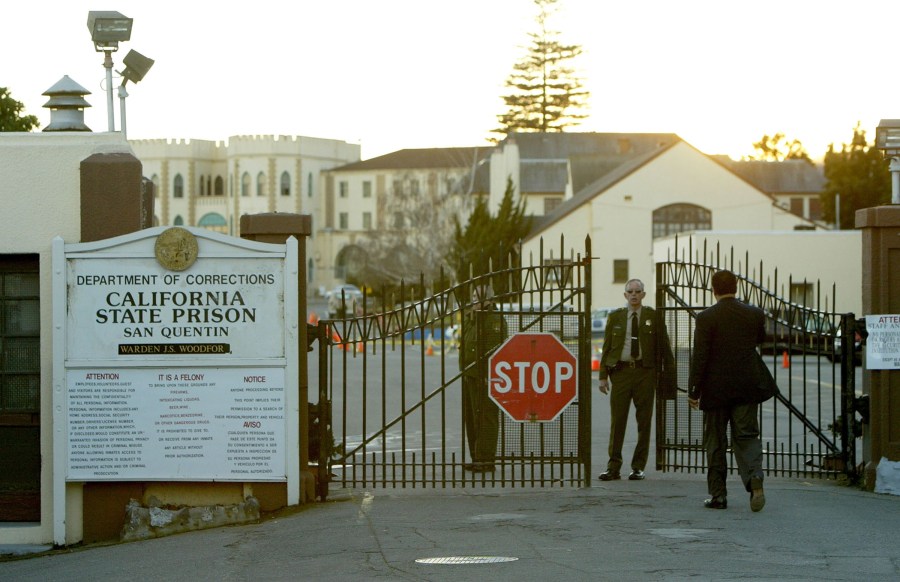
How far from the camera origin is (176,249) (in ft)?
33.2

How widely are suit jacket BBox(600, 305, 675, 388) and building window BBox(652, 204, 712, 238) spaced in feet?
161

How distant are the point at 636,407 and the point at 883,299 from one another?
2.33 meters

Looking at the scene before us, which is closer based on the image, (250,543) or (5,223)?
(250,543)

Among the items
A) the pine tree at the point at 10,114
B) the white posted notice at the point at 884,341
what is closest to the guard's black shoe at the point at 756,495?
the white posted notice at the point at 884,341

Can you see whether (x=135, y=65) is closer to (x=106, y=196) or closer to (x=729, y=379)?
(x=106, y=196)

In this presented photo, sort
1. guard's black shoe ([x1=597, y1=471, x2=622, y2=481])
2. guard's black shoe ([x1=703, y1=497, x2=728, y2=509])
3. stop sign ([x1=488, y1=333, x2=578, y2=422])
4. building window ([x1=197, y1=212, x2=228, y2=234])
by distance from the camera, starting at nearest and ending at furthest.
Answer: guard's black shoe ([x1=703, y1=497, x2=728, y2=509]) → stop sign ([x1=488, y1=333, x2=578, y2=422]) → guard's black shoe ([x1=597, y1=471, x2=622, y2=481]) → building window ([x1=197, y1=212, x2=228, y2=234])

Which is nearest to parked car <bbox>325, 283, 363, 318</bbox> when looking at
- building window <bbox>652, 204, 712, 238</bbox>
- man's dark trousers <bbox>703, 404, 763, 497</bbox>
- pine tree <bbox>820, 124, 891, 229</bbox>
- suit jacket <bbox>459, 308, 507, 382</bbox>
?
suit jacket <bbox>459, 308, 507, 382</bbox>

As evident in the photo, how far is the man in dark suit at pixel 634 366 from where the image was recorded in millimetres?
11750

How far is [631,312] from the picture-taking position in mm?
11836

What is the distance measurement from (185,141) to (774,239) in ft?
234

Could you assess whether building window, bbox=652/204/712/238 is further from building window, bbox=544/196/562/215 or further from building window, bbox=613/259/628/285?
building window, bbox=544/196/562/215

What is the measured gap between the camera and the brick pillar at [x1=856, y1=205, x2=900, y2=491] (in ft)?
36.3

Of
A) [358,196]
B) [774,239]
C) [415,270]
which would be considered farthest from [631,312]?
[358,196]

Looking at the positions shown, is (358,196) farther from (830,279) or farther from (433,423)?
(433,423)
